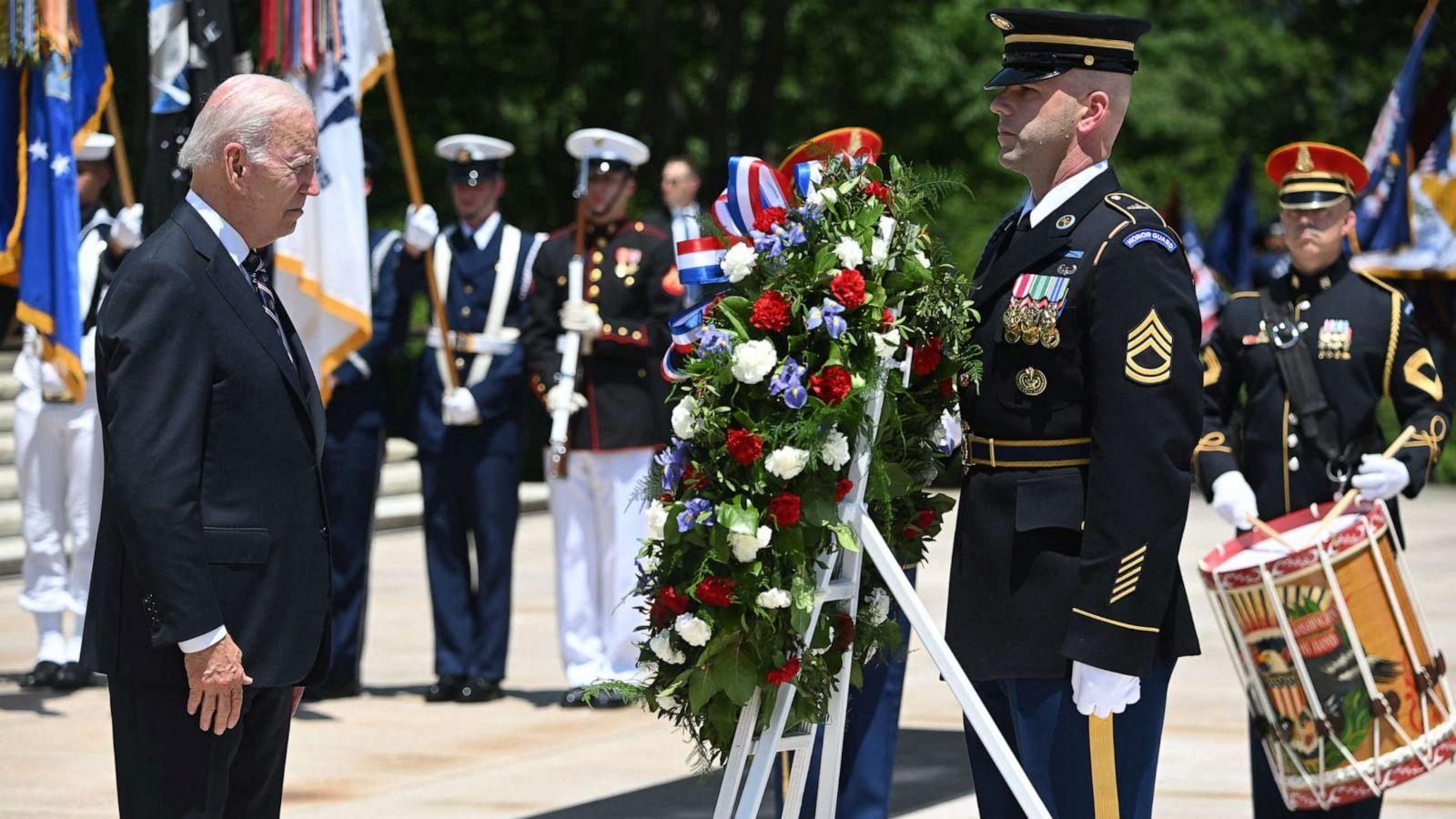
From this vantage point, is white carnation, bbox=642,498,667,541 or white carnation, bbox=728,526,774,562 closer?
white carnation, bbox=728,526,774,562

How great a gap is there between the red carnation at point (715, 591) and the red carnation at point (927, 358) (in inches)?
23.6

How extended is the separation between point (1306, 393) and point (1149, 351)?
240 centimetres

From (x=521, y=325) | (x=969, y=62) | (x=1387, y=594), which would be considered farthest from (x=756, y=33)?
(x=1387, y=594)

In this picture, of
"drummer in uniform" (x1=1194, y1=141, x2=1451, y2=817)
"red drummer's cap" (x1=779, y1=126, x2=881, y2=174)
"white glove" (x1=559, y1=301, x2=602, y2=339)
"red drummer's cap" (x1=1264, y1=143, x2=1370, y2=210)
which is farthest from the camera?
"white glove" (x1=559, y1=301, x2=602, y2=339)

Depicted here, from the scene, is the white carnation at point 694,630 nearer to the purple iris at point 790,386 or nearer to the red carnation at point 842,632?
the red carnation at point 842,632

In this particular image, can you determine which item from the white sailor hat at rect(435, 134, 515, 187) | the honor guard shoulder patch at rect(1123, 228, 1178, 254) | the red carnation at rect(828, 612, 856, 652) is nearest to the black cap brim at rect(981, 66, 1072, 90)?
the honor guard shoulder patch at rect(1123, 228, 1178, 254)

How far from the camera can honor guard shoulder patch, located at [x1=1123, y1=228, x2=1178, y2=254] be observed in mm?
3938

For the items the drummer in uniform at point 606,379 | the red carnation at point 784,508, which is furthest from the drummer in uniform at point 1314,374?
the drummer in uniform at point 606,379

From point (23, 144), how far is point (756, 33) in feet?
60.1

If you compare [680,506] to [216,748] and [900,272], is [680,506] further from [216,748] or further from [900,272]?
[216,748]

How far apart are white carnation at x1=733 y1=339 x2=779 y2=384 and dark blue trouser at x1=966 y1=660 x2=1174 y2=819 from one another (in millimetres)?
817

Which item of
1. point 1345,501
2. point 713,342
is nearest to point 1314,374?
point 1345,501

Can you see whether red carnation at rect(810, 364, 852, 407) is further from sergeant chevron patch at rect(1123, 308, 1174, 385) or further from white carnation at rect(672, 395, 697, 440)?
sergeant chevron patch at rect(1123, 308, 1174, 385)

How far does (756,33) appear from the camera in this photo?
25672mm
